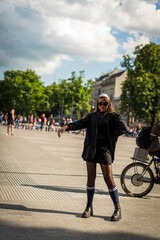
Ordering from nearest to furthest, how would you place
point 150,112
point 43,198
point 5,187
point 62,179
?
point 43,198
point 5,187
point 62,179
point 150,112

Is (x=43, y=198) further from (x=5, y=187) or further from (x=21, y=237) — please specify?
(x=21, y=237)

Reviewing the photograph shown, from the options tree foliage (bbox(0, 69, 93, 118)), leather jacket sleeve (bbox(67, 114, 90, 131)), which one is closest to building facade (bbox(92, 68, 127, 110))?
tree foliage (bbox(0, 69, 93, 118))

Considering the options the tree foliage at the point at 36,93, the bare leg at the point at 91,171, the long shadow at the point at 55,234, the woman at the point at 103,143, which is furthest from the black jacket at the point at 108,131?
the tree foliage at the point at 36,93

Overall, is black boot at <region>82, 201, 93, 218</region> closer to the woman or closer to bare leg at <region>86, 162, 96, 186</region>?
the woman

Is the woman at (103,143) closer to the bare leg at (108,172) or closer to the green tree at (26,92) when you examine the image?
the bare leg at (108,172)

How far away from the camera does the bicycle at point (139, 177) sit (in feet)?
19.4

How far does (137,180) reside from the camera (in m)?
5.93

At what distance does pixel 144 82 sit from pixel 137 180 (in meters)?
37.4

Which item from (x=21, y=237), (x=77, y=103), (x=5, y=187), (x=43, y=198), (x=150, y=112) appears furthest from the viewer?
(x=77, y=103)

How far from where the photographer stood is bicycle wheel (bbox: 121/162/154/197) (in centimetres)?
590

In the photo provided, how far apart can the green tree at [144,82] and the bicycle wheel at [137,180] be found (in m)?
36.6

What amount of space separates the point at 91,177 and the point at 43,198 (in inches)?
46.3

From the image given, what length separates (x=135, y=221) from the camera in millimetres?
4328

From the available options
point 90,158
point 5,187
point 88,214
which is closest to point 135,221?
point 88,214
